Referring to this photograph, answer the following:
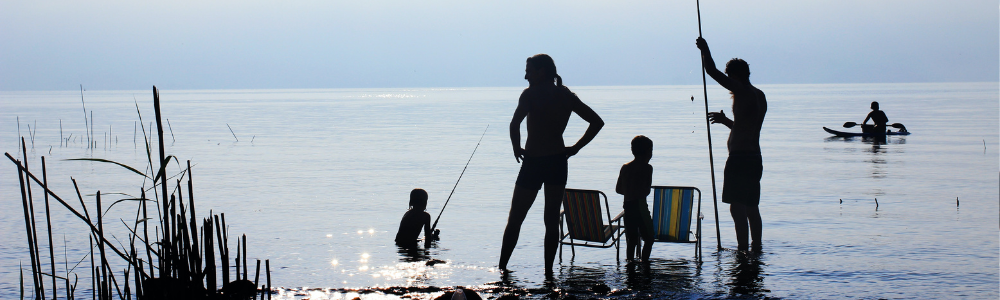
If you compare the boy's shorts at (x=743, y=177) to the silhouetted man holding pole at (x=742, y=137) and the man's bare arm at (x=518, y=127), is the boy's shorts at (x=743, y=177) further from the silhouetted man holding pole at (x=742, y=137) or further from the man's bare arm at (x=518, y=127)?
the man's bare arm at (x=518, y=127)

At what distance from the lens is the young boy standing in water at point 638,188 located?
6.77 metres

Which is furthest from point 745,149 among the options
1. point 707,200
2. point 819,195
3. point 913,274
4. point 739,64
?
point 819,195

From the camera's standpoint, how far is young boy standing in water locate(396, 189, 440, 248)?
26.8ft

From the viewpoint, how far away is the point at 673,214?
7.21 meters

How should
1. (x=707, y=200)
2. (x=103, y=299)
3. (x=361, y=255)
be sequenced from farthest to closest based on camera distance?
(x=707, y=200) < (x=361, y=255) < (x=103, y=299)

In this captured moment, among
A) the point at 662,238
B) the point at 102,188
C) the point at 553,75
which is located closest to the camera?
the point at 553,75

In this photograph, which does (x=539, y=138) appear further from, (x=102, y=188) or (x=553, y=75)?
(x=102, y=188)

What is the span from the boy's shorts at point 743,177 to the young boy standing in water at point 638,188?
0.64 metres

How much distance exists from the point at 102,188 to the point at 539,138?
1024cm

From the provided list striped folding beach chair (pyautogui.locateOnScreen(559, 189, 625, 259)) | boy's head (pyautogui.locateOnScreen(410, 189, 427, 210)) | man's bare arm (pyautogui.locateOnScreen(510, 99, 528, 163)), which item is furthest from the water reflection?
boy's head (pyautogui.locateOnScreen(410, 189, 427, 210))

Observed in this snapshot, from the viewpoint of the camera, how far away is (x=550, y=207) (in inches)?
245

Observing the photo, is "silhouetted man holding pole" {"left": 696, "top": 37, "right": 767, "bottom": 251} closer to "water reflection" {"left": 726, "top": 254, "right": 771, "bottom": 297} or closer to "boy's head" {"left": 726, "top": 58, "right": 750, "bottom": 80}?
"boy's head" {"left": 726, "top": 58, "right": 750, "bottom": 80}

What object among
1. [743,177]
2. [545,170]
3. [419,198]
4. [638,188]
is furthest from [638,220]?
[419,198]

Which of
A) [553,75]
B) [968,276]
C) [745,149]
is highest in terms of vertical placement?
[553,75]
